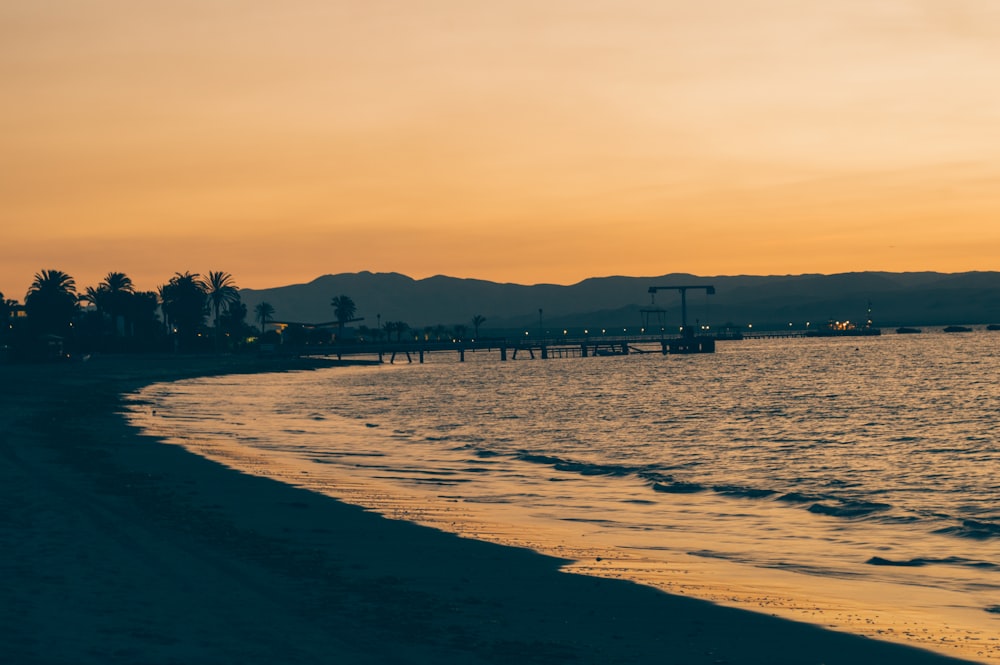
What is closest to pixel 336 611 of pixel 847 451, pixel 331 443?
pixel 331 443

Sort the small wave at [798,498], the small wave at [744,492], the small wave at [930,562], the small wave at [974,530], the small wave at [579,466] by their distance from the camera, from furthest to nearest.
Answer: the small wave at [579,466] < the small wave at [744,492] < the small wave at [798,498] < the small wave at [974,530] < the small wave at [930,562]

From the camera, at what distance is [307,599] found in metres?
11.5

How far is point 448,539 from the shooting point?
16719mm

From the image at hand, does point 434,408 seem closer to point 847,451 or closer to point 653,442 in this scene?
point 653,442

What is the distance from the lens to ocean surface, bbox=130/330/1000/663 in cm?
1388

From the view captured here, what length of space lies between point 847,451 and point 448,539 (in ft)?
85.0

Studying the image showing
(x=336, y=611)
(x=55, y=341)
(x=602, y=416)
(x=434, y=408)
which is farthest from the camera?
(x=55, y=341)

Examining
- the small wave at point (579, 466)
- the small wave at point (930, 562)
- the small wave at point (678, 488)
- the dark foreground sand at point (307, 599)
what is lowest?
the small wave at point (579, 466)

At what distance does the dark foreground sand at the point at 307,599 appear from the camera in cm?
955

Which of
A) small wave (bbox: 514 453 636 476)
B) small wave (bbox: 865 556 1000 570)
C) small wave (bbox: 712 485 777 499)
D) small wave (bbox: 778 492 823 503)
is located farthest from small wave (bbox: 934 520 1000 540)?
small wave (bbox: 514 453 636 476)

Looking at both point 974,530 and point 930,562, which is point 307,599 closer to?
point 930,562

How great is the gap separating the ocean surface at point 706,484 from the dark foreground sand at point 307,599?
117 cm

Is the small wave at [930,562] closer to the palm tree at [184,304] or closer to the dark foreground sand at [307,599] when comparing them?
the dark foreground sand at [307,599]

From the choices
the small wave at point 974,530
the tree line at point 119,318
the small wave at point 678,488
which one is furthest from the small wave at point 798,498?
the tree line at point 119,318
